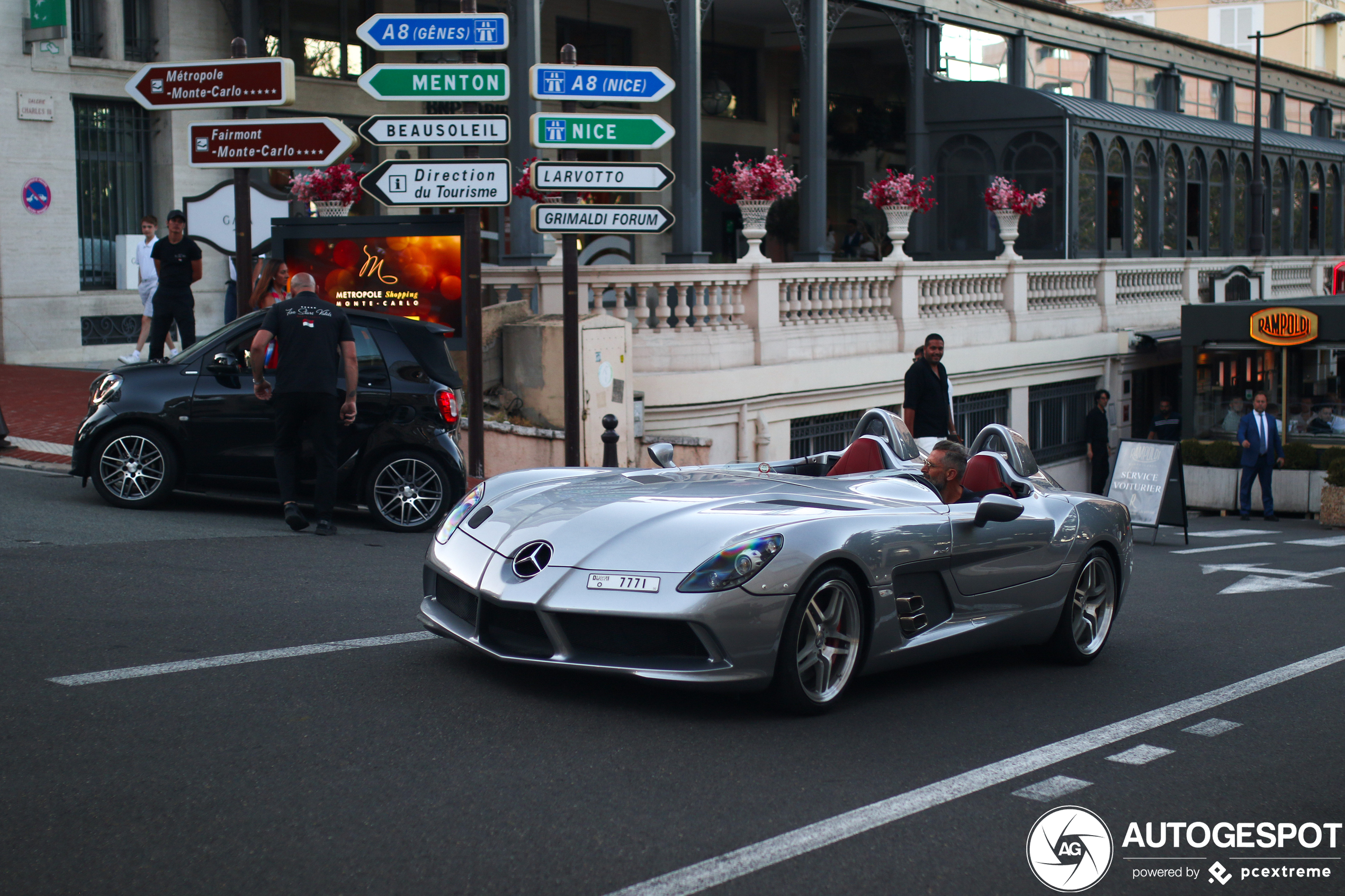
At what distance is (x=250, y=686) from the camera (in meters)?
5.57

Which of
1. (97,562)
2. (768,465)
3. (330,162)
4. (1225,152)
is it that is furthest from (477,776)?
(1225,152)

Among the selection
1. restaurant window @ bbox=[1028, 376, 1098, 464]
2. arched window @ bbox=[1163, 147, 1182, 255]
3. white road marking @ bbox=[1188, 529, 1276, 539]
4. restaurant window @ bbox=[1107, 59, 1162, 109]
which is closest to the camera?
white road marking @ bbox=[1188, 529, 1276, 539]

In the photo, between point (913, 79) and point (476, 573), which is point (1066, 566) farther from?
point (913, 79)

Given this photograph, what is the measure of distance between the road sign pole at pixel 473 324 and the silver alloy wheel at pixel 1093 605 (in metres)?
6.57

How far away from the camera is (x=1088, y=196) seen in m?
29.7

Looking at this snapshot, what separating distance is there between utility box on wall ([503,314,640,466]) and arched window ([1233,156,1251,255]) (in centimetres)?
2616

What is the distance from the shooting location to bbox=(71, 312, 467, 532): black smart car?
10258 millimetres

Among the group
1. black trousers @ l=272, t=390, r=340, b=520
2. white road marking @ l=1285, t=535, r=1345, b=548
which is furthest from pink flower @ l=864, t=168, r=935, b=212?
black trousers @ l=272, t=390, r=340, b=520

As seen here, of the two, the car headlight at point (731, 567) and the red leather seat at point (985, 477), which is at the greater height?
the red leather seat at point (985, 477)

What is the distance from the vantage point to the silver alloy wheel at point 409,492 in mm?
10555

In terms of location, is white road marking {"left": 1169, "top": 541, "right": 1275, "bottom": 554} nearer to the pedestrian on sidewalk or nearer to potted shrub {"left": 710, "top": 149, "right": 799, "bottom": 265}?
potted shrub {"left": 710, "top": 149, "right": 799, "bottom": 265}

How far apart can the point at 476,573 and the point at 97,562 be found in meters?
3.33

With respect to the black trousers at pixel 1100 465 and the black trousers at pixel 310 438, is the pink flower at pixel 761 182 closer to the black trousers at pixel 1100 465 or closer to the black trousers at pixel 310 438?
the black trousers at pixel 310 438

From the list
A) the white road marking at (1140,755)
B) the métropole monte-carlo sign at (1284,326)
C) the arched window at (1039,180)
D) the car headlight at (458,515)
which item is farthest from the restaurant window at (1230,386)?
the car headlight at (458,515)
